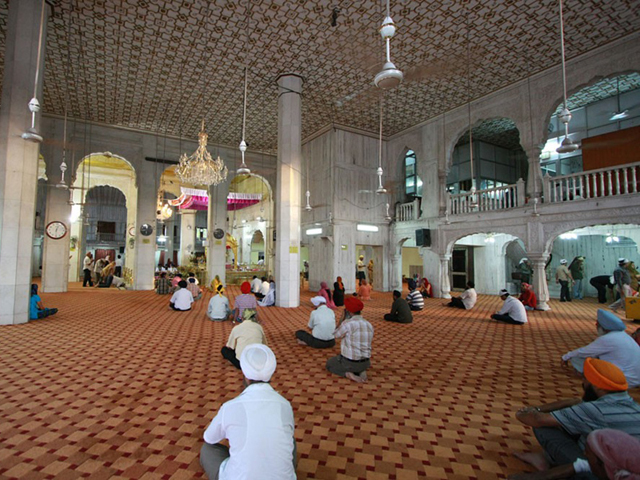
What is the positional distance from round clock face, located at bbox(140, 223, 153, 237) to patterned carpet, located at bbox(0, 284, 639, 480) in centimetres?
720

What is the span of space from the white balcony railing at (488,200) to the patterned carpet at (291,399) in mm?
4549

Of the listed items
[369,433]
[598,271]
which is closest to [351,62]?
[369,433]

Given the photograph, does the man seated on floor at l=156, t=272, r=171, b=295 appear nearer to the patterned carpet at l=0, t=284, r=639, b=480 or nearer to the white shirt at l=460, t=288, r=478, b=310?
the patterned carpet at l=0, t=284, r=639, b=480

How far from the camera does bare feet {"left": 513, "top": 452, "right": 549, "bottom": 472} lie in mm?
2154

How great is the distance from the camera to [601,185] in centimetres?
791

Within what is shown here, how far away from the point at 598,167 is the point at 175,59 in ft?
36.4

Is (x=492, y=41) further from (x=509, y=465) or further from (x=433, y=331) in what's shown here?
(x=509, y=465)

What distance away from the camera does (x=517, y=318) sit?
7023 mm

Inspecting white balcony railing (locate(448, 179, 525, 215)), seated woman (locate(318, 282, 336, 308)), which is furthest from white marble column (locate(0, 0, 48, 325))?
white balcony railing (locate(448, 179, 525, 215))

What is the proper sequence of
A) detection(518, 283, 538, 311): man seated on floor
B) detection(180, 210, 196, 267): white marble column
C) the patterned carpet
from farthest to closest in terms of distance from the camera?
detection(180, 210, 196, 267): white marble column → detection(518, 283, 538, 311): man seated on floor → the patterned carpet

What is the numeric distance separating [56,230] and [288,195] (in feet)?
28.1

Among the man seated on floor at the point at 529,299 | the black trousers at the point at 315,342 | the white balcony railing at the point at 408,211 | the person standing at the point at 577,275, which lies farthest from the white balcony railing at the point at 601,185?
the black trousers at the point at 315,342

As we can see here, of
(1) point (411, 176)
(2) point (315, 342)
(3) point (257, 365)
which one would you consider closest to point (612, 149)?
(1) point (411, 176)

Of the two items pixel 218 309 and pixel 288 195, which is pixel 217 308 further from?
pixel 288 195
